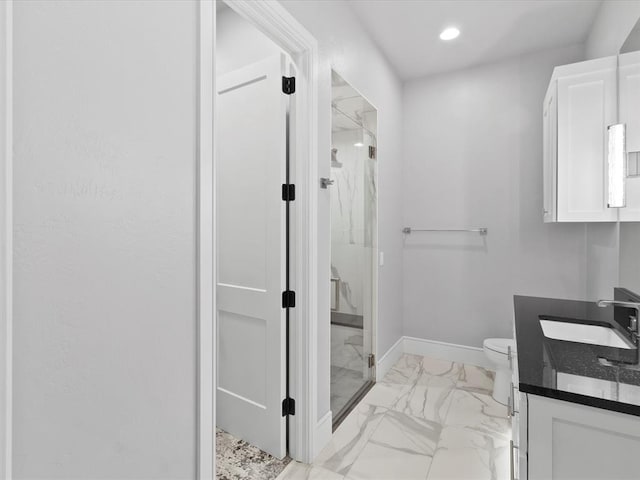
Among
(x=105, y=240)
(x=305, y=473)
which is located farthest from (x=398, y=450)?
(x=105, y=240)

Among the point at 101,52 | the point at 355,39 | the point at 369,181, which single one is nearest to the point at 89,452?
the point at 101,52

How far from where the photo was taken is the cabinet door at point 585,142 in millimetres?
Answer: 2037

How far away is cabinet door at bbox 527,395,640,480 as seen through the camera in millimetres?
941

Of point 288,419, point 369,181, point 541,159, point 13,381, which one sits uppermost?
point 541,159

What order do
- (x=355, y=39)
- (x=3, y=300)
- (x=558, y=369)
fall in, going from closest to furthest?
1. (x=3, y=300)
2. (x=558, y=369)
3. (x=355, y=39)

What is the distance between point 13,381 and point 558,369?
1494 mm

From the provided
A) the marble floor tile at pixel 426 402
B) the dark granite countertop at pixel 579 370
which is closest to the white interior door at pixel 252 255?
the marble floor tile at pixel 426 402

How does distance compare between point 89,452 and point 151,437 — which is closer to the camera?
point 89,452

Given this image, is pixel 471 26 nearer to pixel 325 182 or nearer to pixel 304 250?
pixel 325 182

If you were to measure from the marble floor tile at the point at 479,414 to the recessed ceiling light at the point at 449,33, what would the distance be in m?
2.75

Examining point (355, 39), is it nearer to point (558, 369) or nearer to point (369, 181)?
point (369, 181)

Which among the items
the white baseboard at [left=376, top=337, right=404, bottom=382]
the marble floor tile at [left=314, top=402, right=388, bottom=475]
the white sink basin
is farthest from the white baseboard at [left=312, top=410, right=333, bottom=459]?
the white sink basin

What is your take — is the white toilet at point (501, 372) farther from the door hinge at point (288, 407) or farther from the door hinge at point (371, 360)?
the door hinge at point (288, 407)

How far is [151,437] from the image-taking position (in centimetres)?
105
